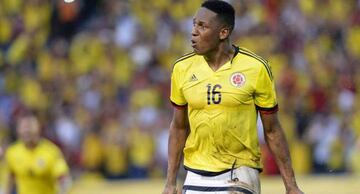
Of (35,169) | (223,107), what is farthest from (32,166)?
(223,107)

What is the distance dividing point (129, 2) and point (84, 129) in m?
2.88

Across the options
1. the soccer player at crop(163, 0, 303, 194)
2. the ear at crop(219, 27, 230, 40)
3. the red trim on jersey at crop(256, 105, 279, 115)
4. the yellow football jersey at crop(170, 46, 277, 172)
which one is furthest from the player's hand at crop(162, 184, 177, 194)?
the ear at crop(219, 27, 230, 40)

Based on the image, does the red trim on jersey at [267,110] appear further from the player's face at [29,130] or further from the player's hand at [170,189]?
the player's face at [29,130]

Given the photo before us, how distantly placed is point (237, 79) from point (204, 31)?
1.36 feet

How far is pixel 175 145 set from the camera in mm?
8414

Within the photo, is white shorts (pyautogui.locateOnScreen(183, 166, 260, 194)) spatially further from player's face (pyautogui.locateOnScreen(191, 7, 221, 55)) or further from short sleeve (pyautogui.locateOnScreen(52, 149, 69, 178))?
short sleeve (pyautogui.locateOnScreen(52, 149, 69, 178))

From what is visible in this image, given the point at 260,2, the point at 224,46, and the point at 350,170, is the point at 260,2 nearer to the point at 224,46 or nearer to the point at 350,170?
the point at 350,170

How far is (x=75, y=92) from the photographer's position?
61.8ft

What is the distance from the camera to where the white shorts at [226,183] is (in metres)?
8.14

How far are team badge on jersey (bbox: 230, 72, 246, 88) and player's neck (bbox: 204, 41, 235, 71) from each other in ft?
0.49

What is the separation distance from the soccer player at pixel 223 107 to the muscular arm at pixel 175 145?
0.11 metres

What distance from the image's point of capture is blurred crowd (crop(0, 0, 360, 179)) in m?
16.5

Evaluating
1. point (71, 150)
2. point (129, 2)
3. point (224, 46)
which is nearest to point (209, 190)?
point (224, 46)

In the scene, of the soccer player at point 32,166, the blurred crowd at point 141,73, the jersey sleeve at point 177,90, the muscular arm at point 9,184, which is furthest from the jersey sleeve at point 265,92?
the blurred crowd at point 141,73
